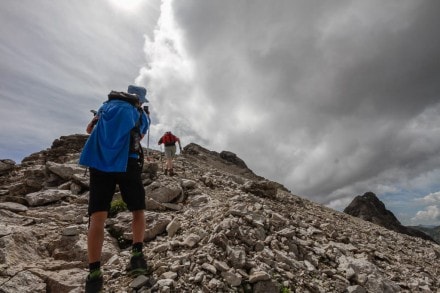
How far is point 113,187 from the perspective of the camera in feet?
17.1

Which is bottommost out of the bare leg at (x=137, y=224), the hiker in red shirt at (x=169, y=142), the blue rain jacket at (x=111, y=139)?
the bare leg at (x=137, y=224)

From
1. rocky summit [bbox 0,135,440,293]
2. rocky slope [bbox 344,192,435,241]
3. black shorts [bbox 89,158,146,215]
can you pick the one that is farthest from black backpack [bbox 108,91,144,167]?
rocky slope [bbox 344,192,435,241]

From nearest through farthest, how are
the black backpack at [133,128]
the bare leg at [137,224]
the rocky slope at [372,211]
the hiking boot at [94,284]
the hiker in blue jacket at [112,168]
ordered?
1. the hiking boot at [94,284]
2. the hiker in blue jacket at [112,168]
3. the bare leg at [137,224]
4. the black backpack at [133,128]
5. the rocky slope at [372,211]

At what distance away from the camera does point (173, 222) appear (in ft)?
26.8

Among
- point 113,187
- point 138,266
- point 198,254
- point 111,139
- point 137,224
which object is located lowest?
point 138,266

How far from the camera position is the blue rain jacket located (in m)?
5.00

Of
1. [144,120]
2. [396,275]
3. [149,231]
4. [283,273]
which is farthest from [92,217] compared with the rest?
[396,275]

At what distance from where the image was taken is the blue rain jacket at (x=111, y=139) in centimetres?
500

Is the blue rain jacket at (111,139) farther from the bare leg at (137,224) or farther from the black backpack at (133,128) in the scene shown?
the bare leg at (137,224)

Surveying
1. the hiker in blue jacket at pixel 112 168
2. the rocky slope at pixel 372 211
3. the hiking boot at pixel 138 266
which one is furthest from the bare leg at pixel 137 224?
the rocky slope at pixel 372 211

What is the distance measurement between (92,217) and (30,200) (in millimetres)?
8808

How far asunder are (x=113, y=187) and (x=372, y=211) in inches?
3613

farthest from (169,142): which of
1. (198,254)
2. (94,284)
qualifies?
(94,284)

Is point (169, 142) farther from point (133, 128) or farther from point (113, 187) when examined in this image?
point (113, 187)
